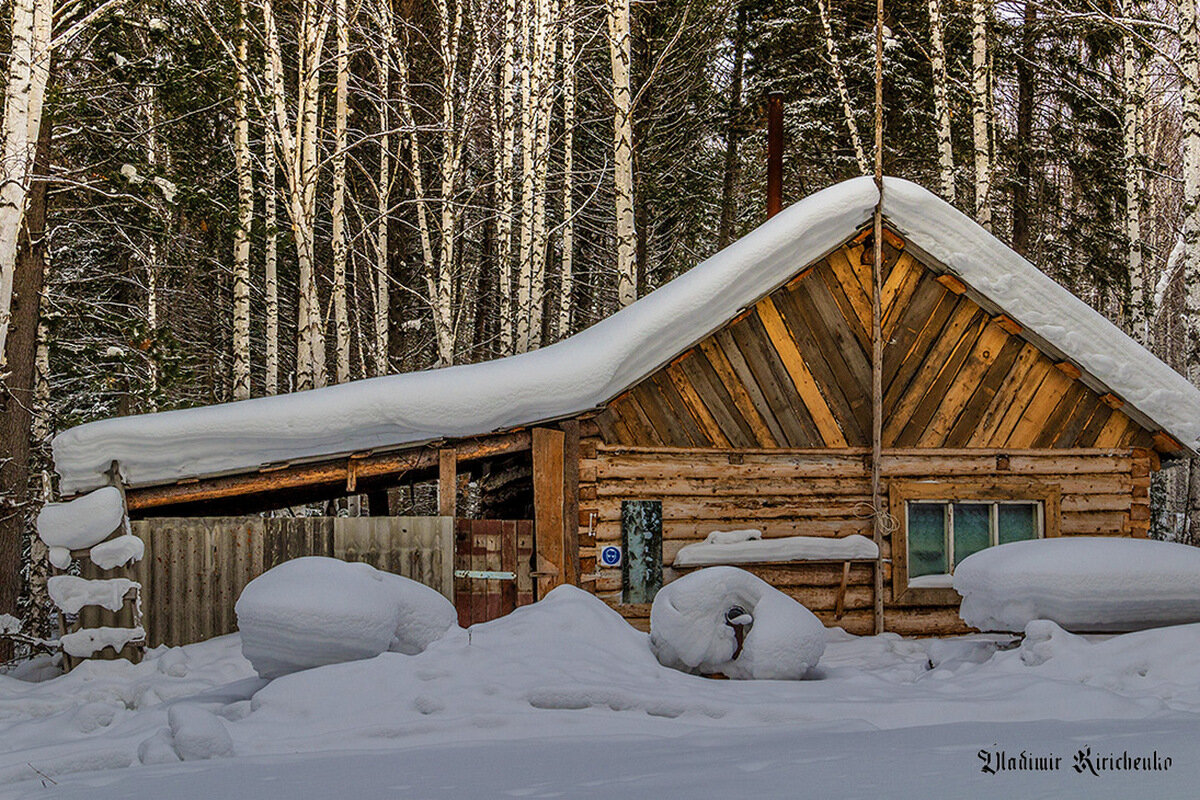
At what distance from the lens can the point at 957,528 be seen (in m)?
10.9

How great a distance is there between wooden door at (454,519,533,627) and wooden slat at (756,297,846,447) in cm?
321

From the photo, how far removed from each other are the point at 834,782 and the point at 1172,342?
37.3m

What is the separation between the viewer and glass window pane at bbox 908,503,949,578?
424 inches

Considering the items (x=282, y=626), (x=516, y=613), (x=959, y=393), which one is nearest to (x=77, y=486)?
(x=282, y=626)

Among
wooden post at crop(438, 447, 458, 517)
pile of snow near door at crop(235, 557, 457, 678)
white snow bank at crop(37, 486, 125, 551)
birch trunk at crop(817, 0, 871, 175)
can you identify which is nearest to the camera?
pile of snow near door at crop(235, 557, 457, 678)

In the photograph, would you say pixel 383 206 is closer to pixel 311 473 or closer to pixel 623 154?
pixel 623 154

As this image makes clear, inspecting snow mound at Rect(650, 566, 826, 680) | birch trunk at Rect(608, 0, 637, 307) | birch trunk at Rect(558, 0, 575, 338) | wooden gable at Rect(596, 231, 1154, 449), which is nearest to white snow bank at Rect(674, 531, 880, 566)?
wooden gable at Rect(596, 231, 1154, 449)

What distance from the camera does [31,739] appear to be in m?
6.30

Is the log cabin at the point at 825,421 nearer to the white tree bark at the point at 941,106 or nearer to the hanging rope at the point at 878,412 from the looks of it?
the hanging rope at the point at 878,412

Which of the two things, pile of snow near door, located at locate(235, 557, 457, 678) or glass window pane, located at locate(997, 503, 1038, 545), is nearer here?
pile of snow near door, located at locate(235, 557, 457, 678)

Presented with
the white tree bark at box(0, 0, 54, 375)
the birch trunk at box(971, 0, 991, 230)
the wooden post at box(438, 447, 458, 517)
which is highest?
the birch trunk at box(971, 0, 991, 230)

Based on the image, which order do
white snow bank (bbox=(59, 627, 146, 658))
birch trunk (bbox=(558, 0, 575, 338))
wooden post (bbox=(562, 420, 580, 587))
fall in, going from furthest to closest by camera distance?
birch trunk (bbox=(558, 0, 575, 338))
wooden post (bbox=(562, 420, 580, 587))
white snow bank (bbox=(59, 627, 146, 658))

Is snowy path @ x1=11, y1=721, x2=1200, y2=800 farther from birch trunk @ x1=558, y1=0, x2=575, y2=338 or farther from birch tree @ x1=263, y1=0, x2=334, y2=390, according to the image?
birch trunk @ x1=558, y1=0, x2=575, y2=338

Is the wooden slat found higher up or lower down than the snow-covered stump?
higher up
